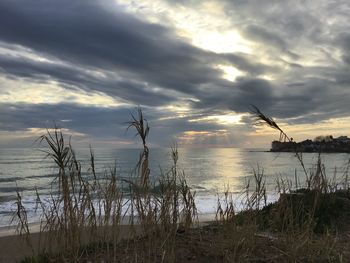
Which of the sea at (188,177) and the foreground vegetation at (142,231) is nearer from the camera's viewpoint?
the foreground vegetation at (142,231)

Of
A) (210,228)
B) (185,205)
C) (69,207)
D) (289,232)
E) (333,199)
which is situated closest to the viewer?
(69,207)

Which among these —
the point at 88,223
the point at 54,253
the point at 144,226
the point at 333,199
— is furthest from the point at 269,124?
the point at 333,199

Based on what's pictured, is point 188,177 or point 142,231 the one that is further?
point 188,177

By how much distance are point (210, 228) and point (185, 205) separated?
3.60ft

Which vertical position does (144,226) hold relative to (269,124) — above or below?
below

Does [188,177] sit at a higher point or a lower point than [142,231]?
lower

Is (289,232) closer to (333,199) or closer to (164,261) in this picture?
(164,261)

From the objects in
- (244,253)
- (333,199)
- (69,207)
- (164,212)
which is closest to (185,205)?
(164,212)

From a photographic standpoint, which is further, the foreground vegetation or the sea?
the sea

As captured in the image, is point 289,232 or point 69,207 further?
point 289,232

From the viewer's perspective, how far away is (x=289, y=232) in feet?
19.4

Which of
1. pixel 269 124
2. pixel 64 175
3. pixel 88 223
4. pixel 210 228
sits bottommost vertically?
pixel 210 228

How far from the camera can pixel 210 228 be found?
7176 mm

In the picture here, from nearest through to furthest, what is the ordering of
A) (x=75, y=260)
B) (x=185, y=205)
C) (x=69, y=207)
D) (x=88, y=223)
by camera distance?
(x=75, y=260) < (x=69, y=207) < (x=88, y=223) < (x=185, y=205)
